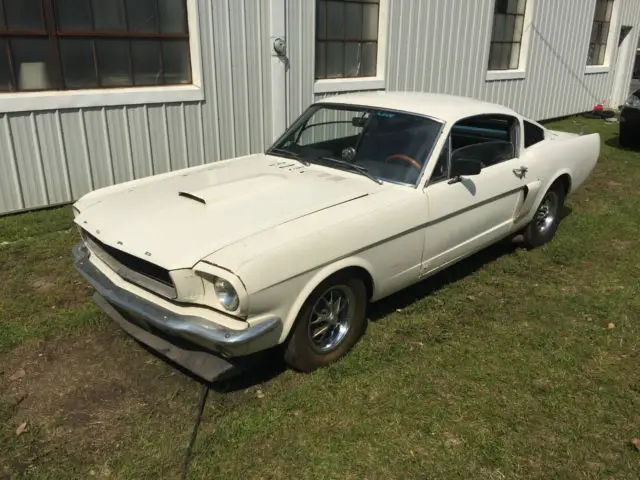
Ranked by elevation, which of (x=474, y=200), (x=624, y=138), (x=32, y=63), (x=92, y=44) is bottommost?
(x=624, y=138)

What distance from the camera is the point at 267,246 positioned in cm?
288

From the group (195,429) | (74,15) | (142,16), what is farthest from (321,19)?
(195,429)

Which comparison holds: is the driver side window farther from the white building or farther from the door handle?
the white building

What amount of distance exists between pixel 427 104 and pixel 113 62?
4128 millimetres

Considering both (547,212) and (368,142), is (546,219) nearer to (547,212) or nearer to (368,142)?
(547,212)

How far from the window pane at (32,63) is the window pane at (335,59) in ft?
13.5

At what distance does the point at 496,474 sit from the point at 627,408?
1059mm

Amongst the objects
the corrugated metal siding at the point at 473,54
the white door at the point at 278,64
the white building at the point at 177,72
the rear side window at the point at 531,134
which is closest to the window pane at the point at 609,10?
the corrugated metal siding at the point at 473,54

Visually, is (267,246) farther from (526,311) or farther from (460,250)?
(526,311)

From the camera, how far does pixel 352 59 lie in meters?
8.95

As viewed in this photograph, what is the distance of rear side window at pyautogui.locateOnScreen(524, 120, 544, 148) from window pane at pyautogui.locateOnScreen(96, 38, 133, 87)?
464 centimetres

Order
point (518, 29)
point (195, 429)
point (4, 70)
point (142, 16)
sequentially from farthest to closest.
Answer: point (518, 29) < point (142, 16) < point (4, 70) < point (195, 429)

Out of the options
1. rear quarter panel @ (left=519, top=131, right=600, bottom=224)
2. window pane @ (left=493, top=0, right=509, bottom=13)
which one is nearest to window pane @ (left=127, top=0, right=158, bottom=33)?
rear quarter panel @ (left=519, top=131, right=600, bottom=224)

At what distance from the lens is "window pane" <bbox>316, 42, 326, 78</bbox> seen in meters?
8.38
